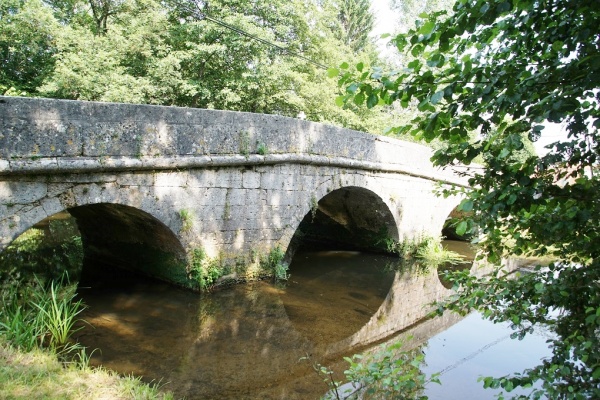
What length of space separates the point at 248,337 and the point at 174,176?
6.78 feet

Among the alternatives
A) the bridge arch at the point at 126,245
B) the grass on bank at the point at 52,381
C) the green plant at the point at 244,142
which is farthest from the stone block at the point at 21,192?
the green plant at the point at 244,142

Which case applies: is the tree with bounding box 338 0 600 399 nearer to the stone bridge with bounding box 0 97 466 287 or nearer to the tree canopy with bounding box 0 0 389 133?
the stone bridge with bounding box 0 97 466 287

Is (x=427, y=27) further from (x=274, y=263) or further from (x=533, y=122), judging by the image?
(x=274, y=263)

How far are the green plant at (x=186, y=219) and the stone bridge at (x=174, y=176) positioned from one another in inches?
0.5

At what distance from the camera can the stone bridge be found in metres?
4.12

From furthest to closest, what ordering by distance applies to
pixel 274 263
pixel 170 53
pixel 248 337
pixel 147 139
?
1. pixel 170 53
2. pixel 274 263
3. pixel 147 139
4. pixel 248 337

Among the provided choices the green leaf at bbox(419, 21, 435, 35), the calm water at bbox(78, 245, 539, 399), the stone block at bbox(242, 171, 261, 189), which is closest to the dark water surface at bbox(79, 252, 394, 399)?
the calm water at bbox(78, 245, 539, 399)

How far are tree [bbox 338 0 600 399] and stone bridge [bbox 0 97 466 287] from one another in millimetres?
1441

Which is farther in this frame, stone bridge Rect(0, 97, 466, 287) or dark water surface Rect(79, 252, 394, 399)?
stone bridge Rect(0, 97, 466, 287)

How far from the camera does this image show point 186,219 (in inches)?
212

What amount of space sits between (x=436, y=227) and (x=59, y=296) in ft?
25.9

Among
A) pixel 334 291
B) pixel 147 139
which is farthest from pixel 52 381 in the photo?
pixel 334 291

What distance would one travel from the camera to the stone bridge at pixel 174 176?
412 cm

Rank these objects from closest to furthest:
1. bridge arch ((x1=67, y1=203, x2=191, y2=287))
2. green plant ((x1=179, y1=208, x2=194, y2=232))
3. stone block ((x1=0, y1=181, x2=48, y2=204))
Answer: stone block ((x1=0, y1=181, x2=48, y2=204))
green plant ((x1=179, y1=208, x2=194, y2=232))
bridge arch ((x1=67, y1=203, x2=191, y2=287))
